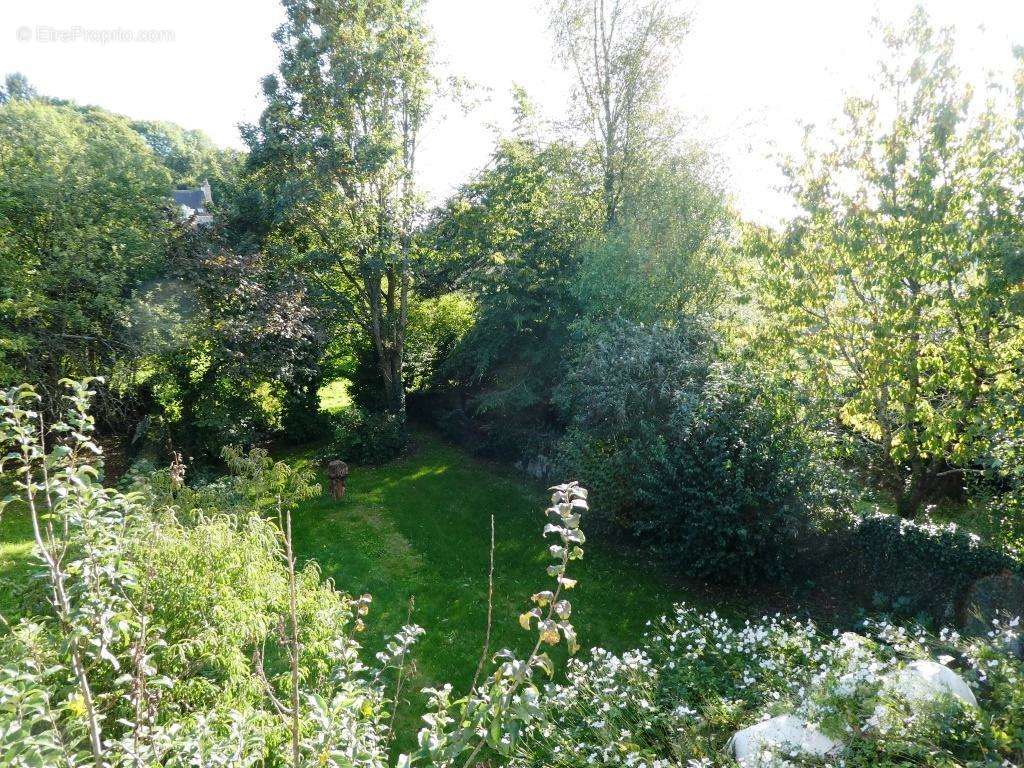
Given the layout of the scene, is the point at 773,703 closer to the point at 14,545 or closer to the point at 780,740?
the point at 780,740

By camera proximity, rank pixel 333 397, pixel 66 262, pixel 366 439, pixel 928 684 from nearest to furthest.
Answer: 1. pixel 928 684
2. pixel 66 262
3. pixel 366 439
4. pixel 333 397

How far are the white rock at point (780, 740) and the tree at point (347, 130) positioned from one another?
1247 centimetres

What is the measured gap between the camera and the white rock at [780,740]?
444 cm

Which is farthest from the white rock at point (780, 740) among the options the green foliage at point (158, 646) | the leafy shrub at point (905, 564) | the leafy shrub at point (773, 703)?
the leafy shrub at point (905, 564)

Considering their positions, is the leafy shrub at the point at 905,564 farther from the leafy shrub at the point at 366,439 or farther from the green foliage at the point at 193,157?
the green foliage at the point at 193,157

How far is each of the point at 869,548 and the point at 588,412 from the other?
4989 millimetres

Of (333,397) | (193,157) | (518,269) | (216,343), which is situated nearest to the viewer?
(216,343)

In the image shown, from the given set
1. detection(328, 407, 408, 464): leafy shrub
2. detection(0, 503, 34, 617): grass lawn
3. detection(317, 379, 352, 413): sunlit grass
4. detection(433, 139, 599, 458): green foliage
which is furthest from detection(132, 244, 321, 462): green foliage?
detection(317, 379, 352, 413): sunlit grass

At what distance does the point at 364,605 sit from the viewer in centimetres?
341

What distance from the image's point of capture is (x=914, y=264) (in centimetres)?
751

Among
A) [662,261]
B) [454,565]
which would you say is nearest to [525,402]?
[662,261]

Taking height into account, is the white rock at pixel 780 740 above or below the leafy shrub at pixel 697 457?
below

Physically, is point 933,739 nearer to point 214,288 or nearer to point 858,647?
point 858,647

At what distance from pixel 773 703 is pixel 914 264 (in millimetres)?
5755
